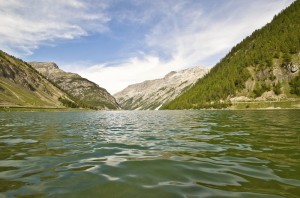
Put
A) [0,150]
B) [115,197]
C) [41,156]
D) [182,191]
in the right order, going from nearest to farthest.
Result: [115,197]
[182,191]
[41,156]
[0,150]

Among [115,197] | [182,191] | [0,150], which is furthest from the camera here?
[0,150]

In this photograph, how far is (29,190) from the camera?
8516mm

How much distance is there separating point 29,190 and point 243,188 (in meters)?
7.54

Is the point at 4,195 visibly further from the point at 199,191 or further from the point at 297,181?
the point at 297,181

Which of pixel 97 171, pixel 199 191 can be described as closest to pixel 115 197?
pixel 199 191

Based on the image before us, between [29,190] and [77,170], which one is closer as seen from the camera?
[29,190]

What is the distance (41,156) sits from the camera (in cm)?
1484

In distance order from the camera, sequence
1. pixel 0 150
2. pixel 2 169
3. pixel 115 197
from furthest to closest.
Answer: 1. pixel 0 150
2. pixel 2 169
3. pixel 115 197

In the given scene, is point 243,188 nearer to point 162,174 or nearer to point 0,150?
point 162,174

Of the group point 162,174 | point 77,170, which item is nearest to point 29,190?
point 77,170


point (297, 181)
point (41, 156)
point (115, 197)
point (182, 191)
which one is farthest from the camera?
point (41, 156)

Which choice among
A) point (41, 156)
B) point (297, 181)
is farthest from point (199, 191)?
point (41, 156)

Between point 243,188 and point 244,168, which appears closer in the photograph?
point 243,188

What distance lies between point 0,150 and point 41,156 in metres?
4.03
